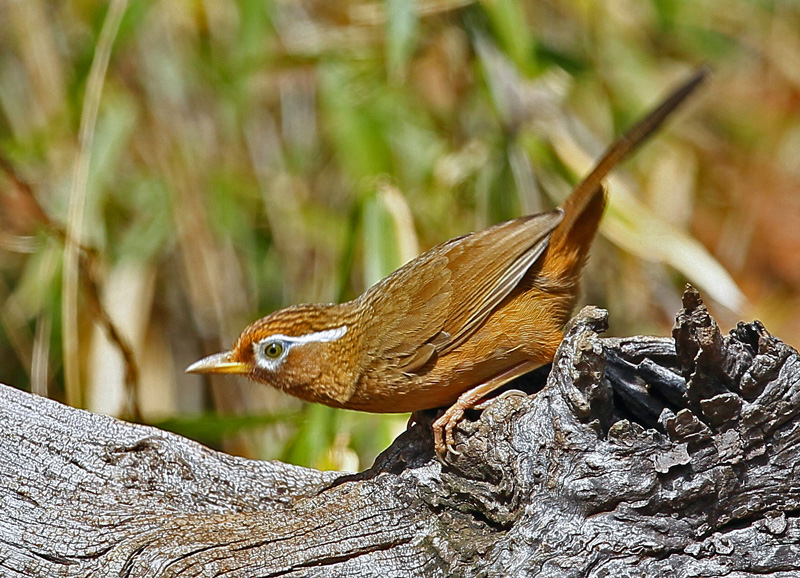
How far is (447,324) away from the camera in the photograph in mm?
3836

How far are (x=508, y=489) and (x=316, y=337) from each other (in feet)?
4.32

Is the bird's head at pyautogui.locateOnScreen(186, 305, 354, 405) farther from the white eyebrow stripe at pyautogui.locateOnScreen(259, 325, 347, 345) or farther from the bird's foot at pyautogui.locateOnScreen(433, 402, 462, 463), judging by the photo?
the bird's foot at pyautogui.locateOnScreen(433, 402, 462, 463)

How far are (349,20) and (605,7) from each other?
1597 mm

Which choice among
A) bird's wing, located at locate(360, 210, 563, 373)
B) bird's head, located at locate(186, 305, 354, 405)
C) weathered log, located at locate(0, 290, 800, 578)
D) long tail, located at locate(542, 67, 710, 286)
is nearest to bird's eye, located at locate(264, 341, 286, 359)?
bird's head, located at locate(186, 305, 354, 405)

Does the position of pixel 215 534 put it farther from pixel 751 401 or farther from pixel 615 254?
pixel 615 254

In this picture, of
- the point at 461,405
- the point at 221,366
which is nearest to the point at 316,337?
the point at 221,366

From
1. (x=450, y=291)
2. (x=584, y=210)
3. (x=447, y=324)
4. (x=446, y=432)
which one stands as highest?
(x=584, y=210)

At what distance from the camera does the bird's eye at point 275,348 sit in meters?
3.93

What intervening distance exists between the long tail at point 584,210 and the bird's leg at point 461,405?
1.32 feet

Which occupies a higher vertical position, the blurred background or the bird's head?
the blurred background

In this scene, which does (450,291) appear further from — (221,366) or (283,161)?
(283,161)

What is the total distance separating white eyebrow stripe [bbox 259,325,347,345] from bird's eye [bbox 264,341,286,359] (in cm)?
2

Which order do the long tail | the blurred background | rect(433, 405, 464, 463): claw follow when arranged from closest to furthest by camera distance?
rect(433, 405, 464, 463): claw, the long tail, the blurred background

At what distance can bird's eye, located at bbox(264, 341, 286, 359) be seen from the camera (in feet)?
12.9
